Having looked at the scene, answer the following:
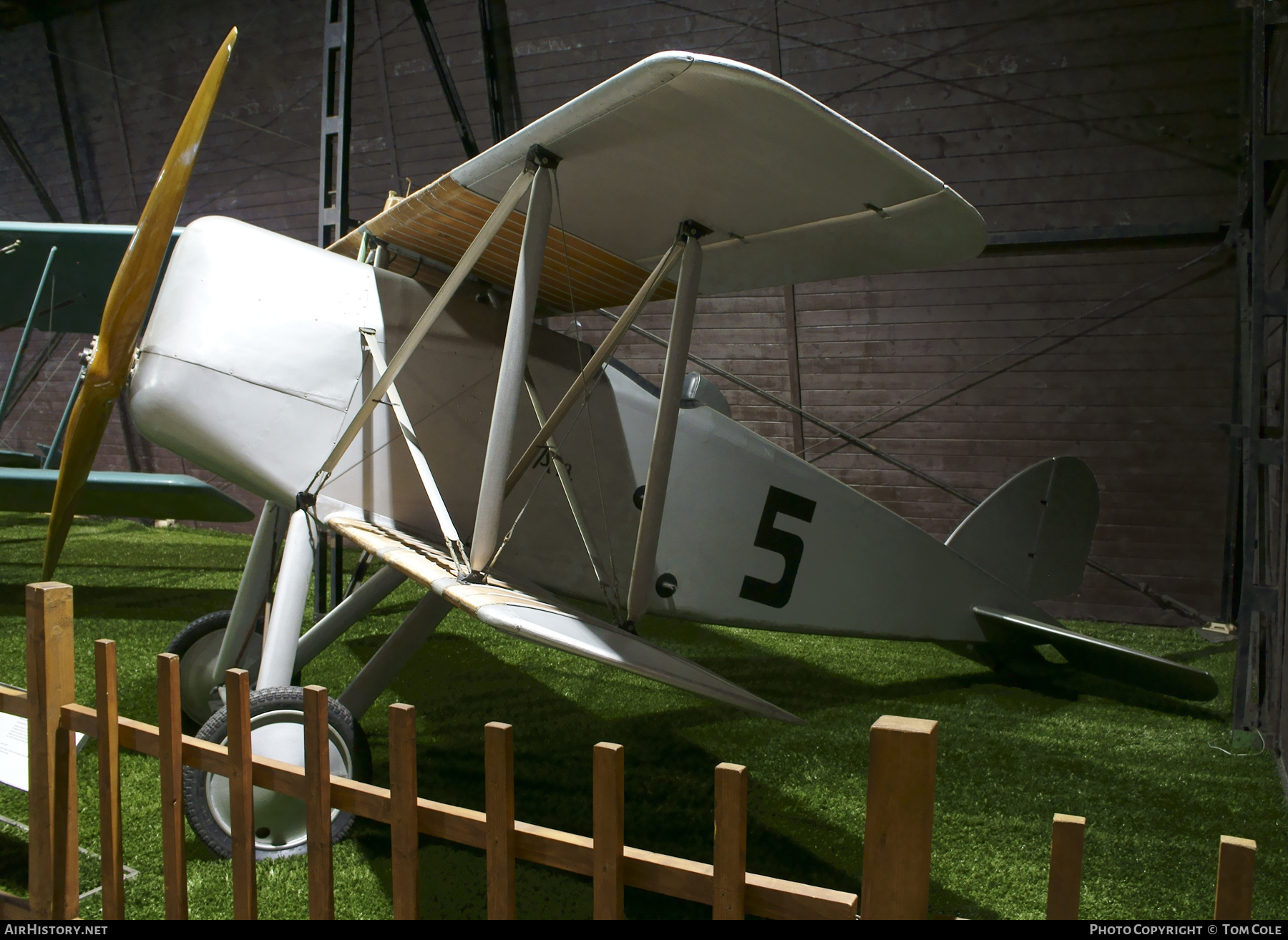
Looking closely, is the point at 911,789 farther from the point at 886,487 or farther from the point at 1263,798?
the point at 886,487

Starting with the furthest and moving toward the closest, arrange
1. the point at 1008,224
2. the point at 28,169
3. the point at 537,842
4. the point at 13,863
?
1. the point at 28,169
2. the point at 1008,224
3. the point at 13,863
4. the point at 537,842

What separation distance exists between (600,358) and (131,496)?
3.57m

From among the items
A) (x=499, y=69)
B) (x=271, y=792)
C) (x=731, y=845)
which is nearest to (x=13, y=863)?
(x=271, y=792)

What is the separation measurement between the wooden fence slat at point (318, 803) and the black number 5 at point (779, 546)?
6.91 ft

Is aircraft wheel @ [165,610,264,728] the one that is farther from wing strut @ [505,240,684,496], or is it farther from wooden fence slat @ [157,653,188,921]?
wooden fence slat @ [157,653,188,921]

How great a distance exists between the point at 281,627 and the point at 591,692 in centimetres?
179

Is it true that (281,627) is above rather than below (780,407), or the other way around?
below

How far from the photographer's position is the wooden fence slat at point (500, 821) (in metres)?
1.23

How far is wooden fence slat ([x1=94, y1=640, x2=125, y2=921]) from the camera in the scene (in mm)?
1548

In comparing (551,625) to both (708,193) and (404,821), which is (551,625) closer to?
(404,821)

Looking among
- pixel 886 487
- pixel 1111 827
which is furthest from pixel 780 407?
pixel 1111 827

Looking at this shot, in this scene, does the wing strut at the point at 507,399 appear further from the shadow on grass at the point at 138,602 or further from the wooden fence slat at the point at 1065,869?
the shadow on grass at the point at 138,602

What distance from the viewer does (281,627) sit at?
2549mm

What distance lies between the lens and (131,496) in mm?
4809
